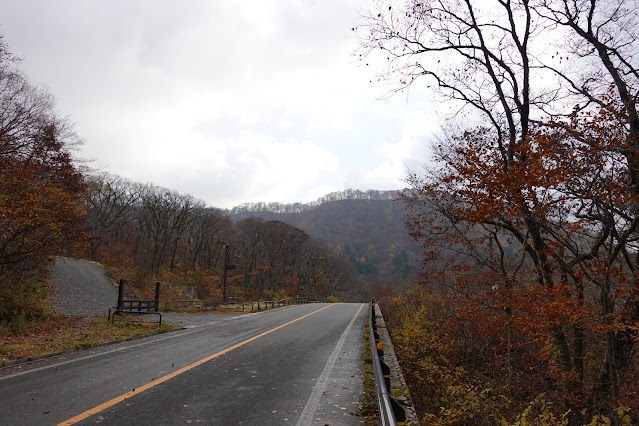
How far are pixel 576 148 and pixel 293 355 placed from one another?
744cm

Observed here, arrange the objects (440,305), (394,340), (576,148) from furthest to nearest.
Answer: (440,305) → (394,340) → (576,148)

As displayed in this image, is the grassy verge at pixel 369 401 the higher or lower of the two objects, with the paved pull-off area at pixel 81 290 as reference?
lower

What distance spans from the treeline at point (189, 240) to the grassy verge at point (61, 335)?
95.5ft

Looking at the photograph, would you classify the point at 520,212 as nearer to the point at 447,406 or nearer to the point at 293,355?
the point at 447,406

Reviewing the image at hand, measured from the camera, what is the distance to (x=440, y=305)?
16.8 metres

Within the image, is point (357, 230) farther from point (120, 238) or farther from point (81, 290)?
point (81, 290)

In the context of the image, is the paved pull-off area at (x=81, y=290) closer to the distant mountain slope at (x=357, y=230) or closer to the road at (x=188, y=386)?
the road at (x=188, y=386)

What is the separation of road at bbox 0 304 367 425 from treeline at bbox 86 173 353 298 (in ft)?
119

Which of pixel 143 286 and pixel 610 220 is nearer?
pixel 610 220

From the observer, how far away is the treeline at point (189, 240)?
48.7 m

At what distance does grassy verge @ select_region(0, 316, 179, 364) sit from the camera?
890cm

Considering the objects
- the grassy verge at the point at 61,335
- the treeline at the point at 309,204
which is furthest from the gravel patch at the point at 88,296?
the treeline at the point at 309,204

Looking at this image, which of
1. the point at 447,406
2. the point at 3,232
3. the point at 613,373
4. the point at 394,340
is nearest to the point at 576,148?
the point at 613,373

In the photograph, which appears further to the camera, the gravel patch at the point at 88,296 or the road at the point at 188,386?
the gravel patch at the point at 88,296
